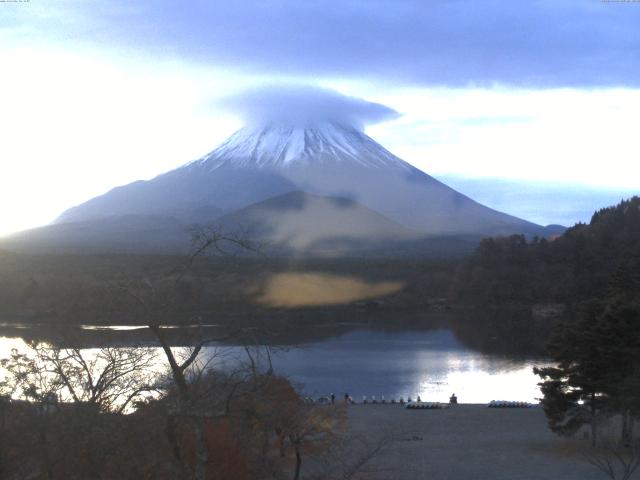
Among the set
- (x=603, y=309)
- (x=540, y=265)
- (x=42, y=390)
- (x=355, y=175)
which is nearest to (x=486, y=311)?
(x=540, y=265)

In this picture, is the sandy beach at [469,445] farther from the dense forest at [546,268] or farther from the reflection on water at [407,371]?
the dense forest at [546,268]

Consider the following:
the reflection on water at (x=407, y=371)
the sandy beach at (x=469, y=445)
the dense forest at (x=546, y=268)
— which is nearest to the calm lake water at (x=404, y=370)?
the reflection on water at (x=407, y=371)

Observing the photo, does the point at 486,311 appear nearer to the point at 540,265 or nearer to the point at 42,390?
the point at 540,265

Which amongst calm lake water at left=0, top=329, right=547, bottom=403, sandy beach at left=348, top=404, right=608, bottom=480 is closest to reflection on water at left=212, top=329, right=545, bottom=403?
calm lake water at left=0, top=329, right=547, bottom=403

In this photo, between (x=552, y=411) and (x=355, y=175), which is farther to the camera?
(x=355, y=175)

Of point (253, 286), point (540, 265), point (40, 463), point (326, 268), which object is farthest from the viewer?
point (326, 268)

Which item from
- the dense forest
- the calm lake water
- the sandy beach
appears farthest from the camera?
the dense forest

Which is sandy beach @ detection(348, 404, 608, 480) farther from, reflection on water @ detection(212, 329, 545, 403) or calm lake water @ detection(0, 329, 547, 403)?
reflection on water @ detection(212, 329, 545, 403)
